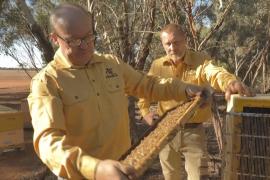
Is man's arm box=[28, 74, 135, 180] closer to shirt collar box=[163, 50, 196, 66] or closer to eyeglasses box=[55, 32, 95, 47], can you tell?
eyeglasses box=[55, 32, 95, 47]

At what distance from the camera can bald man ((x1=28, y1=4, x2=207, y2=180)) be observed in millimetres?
2561

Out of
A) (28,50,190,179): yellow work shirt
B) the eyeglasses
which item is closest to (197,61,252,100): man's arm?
(28,50,190,179): yellow work shirt

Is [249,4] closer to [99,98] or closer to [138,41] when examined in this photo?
[138,41]

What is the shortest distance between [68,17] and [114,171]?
41.9 inches

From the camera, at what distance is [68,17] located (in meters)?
2.77

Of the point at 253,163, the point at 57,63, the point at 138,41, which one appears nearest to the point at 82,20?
the point at 57,63

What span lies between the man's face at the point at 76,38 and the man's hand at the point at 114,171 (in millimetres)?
852

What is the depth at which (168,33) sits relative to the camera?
4.99m

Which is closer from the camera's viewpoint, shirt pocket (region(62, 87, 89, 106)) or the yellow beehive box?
shirt pocket (region(62, 87, 89, 106))

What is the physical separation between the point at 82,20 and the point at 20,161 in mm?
7948

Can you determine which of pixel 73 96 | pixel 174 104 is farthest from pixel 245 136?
pixel 174 104

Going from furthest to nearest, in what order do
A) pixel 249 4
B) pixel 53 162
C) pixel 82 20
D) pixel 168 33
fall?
pixel 249 4 < pixel 168 33 < pixel 82 20 < pixel 53 162

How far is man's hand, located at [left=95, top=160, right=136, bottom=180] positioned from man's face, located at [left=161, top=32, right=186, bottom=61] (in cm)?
303

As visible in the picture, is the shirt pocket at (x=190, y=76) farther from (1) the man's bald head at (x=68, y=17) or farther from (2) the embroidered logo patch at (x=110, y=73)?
(1) the man's bald head at (x=68, y=17)
